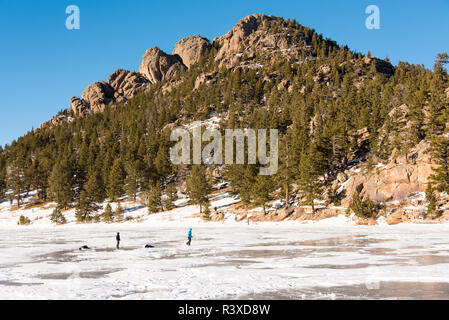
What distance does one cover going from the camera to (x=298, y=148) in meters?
59.9

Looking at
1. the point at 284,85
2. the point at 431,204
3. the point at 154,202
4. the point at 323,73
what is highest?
the point at 323,73

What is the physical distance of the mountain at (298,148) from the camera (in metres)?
47.2

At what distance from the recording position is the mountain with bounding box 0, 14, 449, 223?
47.2 meters

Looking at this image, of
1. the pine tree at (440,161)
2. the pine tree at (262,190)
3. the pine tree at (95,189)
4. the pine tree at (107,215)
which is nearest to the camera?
the pine tree at (440,161)

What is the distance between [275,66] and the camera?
515 feet

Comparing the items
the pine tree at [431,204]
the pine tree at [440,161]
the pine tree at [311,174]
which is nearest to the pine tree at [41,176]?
the pine tree at [311,174]

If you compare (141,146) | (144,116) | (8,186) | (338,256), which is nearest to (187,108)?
(144,116)

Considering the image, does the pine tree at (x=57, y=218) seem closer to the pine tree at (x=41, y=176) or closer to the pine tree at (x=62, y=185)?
the pine tree at (x=62, y=185)

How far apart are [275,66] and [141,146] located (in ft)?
302

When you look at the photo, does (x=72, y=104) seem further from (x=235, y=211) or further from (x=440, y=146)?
(x=440, y=146)

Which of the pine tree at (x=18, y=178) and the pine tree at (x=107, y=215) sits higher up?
the pine tree at (x=18, y=178)

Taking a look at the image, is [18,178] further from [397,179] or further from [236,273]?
[236,273]

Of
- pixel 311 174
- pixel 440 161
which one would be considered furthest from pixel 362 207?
pixel 440 161

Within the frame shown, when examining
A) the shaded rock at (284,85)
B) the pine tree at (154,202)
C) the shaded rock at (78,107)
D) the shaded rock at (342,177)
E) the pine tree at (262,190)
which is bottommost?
the pine tree at (154,202)
